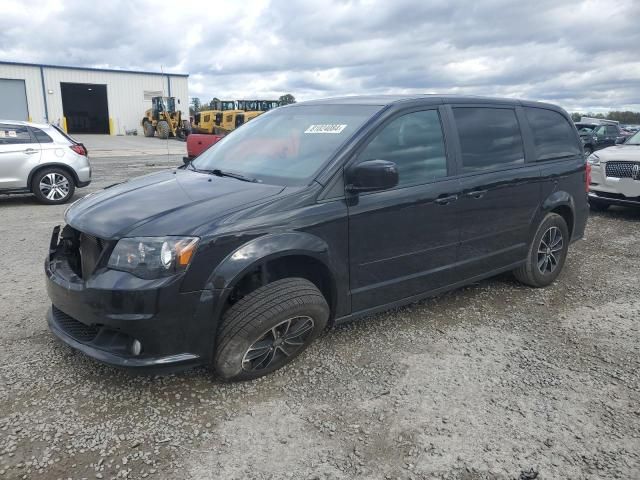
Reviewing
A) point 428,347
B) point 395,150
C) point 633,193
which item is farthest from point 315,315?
point 633,193

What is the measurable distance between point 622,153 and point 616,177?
452mm

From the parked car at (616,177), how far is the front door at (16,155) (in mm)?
9526

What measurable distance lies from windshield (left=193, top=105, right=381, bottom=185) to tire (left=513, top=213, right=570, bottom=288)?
2.13m

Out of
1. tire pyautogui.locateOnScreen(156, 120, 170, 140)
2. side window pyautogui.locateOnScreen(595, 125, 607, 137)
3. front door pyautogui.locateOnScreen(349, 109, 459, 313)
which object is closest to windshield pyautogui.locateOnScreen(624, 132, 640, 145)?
front door pyautogui.locateOnScreen(349, 109, 459, 313)

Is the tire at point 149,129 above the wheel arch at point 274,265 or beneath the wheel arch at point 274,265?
above

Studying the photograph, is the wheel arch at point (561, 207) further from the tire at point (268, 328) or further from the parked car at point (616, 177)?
the parked car at point (616, 177)

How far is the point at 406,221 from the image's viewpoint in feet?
11.4

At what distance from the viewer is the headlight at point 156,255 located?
2.63m

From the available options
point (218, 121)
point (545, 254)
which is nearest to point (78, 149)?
point (545, 254)

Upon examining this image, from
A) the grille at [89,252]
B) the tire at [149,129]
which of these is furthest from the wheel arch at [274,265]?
the tire at [149,129]

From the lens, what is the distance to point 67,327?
303 cm

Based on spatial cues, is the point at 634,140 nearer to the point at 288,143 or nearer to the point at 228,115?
the point at 288,143

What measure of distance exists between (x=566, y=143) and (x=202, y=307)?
3959mm

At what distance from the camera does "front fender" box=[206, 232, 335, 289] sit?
2729 millimetres
